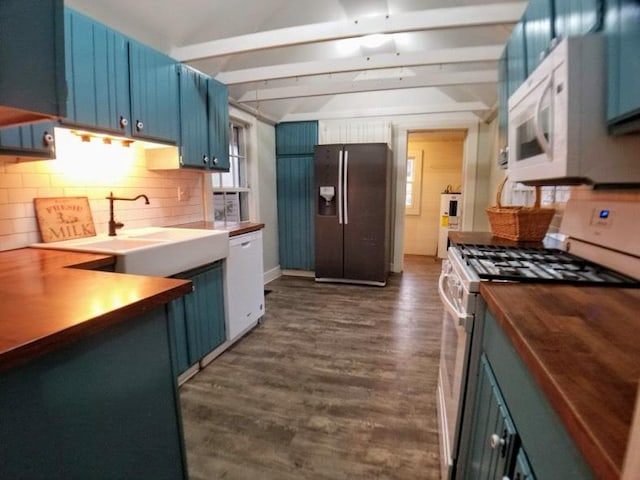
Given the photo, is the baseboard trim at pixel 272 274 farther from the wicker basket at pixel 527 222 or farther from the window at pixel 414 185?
the wicker basket at pixel 527 222

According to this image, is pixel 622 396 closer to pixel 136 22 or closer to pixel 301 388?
pixel 301 388

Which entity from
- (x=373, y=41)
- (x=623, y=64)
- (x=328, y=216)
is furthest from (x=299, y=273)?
(x=623, y=64)

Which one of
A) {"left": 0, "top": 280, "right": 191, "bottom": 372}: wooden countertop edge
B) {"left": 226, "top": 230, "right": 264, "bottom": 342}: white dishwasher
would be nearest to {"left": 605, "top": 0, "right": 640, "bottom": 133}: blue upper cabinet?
{"left": 0, "top": 280, "right": 191, "bottom": 372}: wooden countertop edge

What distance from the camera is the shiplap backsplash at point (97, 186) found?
1625mm

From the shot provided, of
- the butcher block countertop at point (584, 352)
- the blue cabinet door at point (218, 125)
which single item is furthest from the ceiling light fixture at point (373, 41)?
the butcher block countertop at point (584, 352)

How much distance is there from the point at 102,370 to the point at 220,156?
223 centimetres

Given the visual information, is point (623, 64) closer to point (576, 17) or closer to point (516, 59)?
point (576, 17)

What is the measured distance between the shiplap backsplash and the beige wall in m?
4.43

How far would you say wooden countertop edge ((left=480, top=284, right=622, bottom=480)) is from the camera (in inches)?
14.6

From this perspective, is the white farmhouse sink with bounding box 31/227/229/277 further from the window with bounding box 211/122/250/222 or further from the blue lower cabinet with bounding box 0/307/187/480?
the window with bounding box 211/122/250/222

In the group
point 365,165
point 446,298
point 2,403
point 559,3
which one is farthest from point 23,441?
point 365,165

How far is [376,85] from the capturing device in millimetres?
3289

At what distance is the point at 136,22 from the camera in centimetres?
223

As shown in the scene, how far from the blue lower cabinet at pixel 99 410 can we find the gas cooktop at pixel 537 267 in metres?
1.11
